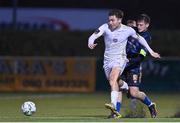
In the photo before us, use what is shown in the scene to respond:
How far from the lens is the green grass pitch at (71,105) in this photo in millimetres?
18450

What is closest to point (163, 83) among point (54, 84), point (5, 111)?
point (54, 84)

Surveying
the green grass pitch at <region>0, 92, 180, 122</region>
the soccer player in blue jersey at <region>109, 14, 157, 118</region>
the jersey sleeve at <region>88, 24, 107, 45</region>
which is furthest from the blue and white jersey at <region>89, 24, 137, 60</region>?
the green grass pitch at <region>0, 92, 180, 122</region>

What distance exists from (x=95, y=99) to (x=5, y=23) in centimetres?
1331

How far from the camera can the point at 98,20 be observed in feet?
131

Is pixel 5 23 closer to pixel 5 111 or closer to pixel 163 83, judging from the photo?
pixel 163 83

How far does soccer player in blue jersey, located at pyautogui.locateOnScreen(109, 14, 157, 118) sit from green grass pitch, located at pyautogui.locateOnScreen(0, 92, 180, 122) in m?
0.52

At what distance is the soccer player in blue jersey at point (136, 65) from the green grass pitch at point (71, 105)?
52cm

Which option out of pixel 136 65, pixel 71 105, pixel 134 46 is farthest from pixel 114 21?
pixel 71 105

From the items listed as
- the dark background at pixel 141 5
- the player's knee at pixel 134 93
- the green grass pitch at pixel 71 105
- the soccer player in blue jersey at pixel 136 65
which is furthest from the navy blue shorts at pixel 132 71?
A: the dark background at pixel 141 5

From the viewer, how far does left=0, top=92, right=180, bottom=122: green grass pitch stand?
18.5 metres

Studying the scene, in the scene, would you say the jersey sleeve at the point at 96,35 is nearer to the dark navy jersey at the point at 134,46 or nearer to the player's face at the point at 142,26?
the dark navy jersey at the point at 134,46

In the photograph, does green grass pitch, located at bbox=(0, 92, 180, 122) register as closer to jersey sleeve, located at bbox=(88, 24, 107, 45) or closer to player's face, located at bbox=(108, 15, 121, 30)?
jersey sleeve, located at bbox=(88, 24, 107, 45)

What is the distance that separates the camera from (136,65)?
17.8m

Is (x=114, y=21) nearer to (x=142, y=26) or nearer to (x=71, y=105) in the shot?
(x=142, y=26)
